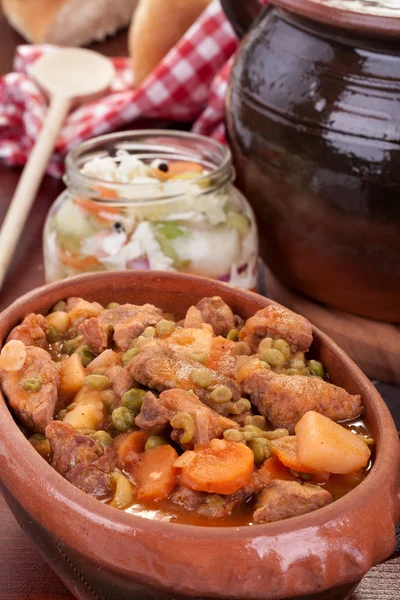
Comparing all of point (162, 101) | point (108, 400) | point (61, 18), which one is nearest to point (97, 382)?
point (108, 400)

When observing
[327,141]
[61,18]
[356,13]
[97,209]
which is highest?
[356,13]

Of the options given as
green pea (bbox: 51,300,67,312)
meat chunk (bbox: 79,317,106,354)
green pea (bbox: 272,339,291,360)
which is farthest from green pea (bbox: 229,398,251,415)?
green pea (bbox: 51,300,67,312)

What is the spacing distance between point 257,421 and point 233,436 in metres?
0.07

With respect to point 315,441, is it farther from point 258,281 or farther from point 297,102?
point 258,281

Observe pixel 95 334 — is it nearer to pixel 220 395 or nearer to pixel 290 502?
pixel 220 395

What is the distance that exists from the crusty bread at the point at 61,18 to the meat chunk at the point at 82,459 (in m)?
2.22

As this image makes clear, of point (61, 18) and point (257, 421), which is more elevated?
point (257, 421)

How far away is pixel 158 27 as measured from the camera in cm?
231

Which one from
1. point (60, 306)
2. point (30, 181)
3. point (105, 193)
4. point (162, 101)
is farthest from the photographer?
point (162, 101)

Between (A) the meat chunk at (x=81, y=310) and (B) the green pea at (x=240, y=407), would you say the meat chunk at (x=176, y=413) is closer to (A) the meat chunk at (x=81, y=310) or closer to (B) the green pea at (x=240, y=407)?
(B) the green pea at (x=240, y=407)

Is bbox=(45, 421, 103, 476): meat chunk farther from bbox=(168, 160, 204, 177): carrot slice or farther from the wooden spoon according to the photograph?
the wooden spoon

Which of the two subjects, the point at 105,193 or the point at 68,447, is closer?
the point at 68,447

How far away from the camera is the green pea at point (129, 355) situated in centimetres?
111

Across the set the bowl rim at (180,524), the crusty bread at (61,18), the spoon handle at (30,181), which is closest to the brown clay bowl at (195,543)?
the bowl rim at (180,524)
